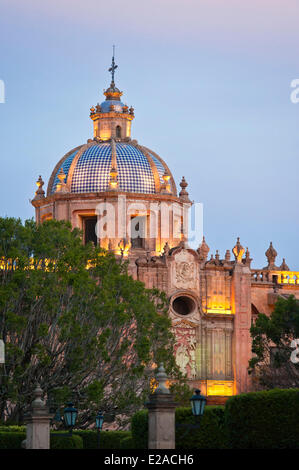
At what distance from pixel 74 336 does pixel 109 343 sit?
5.01 meters

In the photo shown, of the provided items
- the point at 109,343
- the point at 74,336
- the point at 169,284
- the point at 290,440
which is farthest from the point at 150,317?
the point at 290,440

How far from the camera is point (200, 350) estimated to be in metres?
89.2

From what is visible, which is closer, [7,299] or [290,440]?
[290,440]

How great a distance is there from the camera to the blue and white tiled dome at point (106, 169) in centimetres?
Result: 9369

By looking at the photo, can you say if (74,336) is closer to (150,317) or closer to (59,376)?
(59,376)

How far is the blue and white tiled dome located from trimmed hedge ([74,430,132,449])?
113 ft

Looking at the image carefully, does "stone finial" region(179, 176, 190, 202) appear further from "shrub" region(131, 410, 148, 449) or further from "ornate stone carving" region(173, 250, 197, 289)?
"shrub" region(131, 410, 148, 449)

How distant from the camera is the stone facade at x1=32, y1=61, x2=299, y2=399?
3489 inches

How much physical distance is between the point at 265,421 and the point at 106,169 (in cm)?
5117

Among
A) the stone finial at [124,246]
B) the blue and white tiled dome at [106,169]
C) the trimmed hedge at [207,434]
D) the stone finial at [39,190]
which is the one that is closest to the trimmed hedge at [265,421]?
the trimmed hedge at [207,434]

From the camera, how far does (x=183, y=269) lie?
3516 inches

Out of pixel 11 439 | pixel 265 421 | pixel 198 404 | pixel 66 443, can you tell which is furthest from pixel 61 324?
pixel 198 404

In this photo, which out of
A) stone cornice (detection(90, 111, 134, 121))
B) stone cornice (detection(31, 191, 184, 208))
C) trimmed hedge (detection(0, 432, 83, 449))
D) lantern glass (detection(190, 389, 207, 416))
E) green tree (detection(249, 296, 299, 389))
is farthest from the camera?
stone cornice (detection(90, 111, 134, 121))

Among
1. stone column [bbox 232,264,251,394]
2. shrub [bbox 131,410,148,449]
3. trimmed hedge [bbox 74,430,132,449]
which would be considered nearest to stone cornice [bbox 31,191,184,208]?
stone column [bbox 232,264,251,394]
